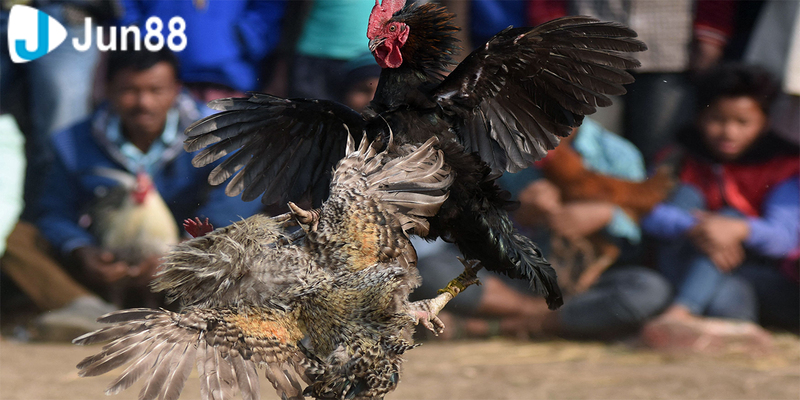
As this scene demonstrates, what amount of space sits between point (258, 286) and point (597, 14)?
14.5 ft

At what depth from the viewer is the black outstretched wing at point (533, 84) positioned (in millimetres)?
2740

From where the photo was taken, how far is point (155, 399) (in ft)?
6.19

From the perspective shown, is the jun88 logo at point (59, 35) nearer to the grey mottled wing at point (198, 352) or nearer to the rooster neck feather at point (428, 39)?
the rooster neck feather at point (428, 39)

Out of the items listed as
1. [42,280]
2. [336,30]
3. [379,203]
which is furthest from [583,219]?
[42,280]

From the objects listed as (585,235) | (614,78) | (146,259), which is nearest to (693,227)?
(585,235)

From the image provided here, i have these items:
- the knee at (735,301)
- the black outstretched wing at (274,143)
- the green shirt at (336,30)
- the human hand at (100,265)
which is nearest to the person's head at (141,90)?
the human hand at (100,265)

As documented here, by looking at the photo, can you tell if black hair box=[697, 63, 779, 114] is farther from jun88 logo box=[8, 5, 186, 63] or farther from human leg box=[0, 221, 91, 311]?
human leg box=[0, 221, 91, 311]

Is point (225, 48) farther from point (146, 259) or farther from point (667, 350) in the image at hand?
point (667, 350)

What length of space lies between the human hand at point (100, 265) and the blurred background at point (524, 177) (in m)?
0.01

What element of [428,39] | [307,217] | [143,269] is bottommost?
[143,269]

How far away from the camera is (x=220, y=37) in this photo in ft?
18.8

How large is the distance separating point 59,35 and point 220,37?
126 cm

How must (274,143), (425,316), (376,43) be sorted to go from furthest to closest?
(274,143), (376,43), (425,316)

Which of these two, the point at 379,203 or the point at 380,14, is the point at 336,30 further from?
the point at 379,203
